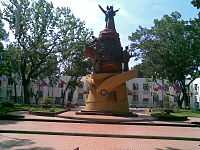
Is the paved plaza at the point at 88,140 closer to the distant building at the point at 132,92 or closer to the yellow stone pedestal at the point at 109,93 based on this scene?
the yellow stone pedestal at the point at 109,93

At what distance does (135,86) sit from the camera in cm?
9938

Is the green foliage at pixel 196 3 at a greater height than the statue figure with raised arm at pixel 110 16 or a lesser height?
lesser

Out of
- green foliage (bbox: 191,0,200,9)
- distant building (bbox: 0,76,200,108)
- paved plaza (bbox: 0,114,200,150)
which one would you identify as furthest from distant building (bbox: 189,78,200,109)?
green foliage (bbox: 191,0,200,9)

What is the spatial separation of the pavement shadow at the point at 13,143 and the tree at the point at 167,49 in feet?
124

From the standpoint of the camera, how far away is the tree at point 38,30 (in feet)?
152

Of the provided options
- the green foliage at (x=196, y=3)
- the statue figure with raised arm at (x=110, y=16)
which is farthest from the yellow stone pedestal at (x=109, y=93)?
the green foliage at (x=196, y=3)

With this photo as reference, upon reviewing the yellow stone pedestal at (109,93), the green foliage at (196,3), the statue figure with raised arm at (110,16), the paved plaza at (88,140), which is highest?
the statue figure with raised arm at (110,16)

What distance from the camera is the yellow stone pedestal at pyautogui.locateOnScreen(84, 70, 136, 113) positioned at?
2808cm

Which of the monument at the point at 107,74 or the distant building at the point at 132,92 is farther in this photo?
the distant building at the point at 132,92

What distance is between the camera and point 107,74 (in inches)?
1153

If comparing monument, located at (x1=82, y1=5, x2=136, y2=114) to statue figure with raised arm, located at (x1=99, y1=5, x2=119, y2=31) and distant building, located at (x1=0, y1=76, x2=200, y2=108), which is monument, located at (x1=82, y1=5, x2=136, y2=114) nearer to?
statue figure with raised arm, located at (x1=99, y1=5, x2=119, y2=31)

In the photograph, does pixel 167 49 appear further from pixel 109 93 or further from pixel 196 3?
pixel 196 3

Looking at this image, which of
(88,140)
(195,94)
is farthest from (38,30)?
(195,94)

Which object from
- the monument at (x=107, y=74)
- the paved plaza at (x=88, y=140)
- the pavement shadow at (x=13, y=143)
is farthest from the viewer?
the monument at (x=107, y=74)
